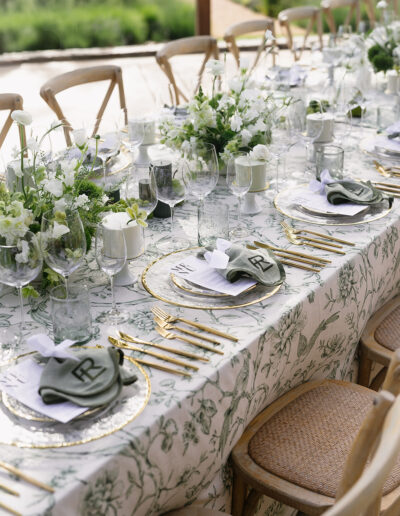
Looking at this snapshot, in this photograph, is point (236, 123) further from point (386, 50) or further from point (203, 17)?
point (203, 17)

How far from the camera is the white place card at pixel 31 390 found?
3.67 ft

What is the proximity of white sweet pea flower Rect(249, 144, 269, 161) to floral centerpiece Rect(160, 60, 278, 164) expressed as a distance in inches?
3.4

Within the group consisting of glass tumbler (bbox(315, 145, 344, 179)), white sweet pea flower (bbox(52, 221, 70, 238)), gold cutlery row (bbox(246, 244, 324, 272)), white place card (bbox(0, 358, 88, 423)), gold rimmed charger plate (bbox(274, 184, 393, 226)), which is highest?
white sweet pea flower (bbox(52, 221, 70, 238))

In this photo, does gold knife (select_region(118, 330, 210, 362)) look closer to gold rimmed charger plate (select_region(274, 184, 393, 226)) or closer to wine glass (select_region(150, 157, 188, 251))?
wine glass (select_region(150, 157, 188, 251))

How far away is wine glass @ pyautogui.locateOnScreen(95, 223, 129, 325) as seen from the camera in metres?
1.42

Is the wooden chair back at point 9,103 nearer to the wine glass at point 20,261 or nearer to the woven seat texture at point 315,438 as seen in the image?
the wine glass at point 20,261

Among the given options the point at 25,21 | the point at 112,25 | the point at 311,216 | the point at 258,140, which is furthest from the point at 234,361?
the point at 25,21

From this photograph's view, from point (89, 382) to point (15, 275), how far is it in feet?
0.99

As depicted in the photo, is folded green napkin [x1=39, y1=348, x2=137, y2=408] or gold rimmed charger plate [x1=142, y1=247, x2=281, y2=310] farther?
gold rimmed charger plate [x1=142, y1=247, x2=281, y2=310]

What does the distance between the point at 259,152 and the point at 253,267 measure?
0.51m

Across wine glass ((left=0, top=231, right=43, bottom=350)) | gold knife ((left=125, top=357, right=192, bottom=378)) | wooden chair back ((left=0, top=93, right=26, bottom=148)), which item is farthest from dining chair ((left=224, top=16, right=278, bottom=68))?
gold knife ((left=125, top=357, right=192, bottom=378))

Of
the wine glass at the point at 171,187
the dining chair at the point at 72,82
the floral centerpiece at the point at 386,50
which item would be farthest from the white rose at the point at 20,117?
the floral centerpiece at the point at 386,50

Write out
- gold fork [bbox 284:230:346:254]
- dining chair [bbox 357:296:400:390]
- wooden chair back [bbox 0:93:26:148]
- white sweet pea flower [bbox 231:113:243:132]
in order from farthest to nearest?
wooden chair back [bbox 0:93:26:148] < white sweet pea flower [bbox 231:113:243:132] < dining chair [bbox 357:296:400:390] < gold fork [bbox 284:230:346:254]

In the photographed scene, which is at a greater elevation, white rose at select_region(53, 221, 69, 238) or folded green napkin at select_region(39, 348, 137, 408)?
white rose at select_region(53, 221, 69, 238)
